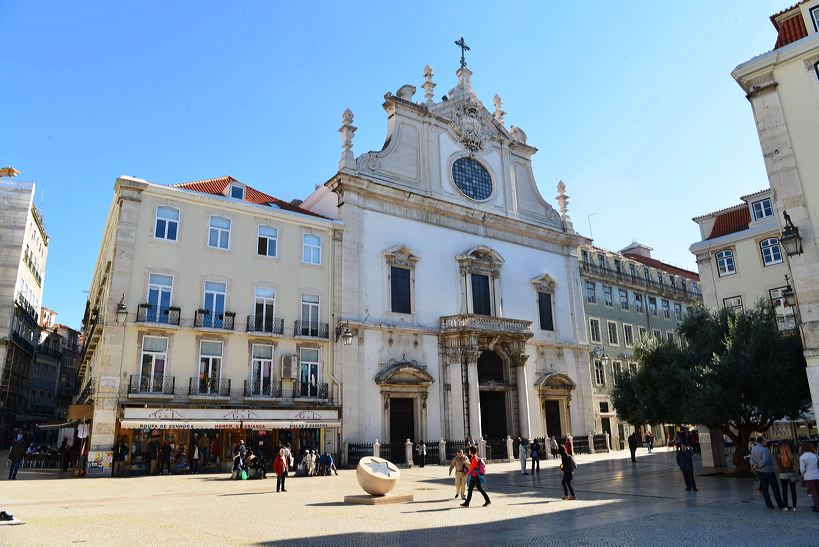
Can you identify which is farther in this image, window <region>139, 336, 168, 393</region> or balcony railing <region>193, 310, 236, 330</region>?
balcony railing <region>193, 310, 236, 330</region>

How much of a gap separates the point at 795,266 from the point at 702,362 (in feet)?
19.9

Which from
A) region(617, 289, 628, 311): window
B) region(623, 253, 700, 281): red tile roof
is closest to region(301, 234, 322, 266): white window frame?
region(617, 289, 628, 311): window

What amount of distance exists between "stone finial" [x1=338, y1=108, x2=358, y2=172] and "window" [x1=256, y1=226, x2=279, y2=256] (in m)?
5.22

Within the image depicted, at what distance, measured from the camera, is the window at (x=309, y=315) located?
29000mm

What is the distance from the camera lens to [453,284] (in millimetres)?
34594

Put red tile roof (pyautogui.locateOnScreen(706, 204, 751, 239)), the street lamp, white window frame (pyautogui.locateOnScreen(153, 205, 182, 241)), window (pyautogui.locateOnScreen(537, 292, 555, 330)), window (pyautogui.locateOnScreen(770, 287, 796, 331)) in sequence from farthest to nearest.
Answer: window (pyautogui.locateOnScreen(537, 292, 555, 330)), red tile roof (pyautogui.locateOnScreen(706, 204, 751, 239)), white window frame (pyautogui.locateOnScreen(153, 205, 182, 241)), window (pyautogui.locateOnScreen(770, 287, 796, 331)), the street lamp

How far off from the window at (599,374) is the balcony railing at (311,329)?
23.3m

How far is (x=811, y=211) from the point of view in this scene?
1709cm

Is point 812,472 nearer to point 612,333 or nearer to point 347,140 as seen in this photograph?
point 347,140

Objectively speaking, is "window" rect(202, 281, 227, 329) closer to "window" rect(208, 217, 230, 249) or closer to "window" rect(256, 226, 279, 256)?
"window" rect(208, 217, 230, 249)

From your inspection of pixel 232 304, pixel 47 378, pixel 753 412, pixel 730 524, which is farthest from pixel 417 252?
pixel 47 378

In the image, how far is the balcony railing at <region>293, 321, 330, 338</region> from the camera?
94.0 ft

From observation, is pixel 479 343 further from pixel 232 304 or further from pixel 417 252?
pixel 232 304

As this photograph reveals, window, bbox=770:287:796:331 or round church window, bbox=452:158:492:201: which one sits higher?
round church window, bbox=452:158:492:201
